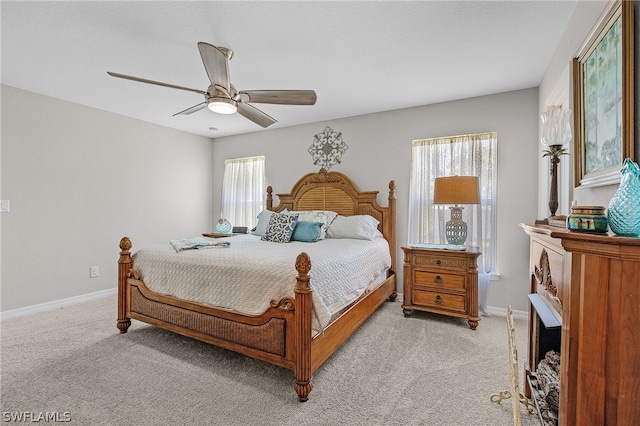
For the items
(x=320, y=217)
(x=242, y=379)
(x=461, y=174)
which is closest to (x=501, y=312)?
(x=461, y=174)

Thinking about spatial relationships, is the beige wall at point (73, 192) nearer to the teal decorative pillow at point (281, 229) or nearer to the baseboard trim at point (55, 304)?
the baseboard trim at point (55, 304)

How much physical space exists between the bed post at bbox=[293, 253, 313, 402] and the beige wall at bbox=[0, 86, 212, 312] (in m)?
3.48

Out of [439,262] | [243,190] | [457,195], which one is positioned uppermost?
[243,190]

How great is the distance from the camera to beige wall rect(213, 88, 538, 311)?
3.14 metres

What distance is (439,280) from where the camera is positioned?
3.02m

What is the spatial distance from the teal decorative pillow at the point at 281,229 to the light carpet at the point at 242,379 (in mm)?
1231

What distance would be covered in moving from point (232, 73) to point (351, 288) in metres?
2.29

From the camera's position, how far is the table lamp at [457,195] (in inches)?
115

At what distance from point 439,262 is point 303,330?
1854 millimetres

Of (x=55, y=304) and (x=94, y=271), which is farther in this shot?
(x=94, y=271)

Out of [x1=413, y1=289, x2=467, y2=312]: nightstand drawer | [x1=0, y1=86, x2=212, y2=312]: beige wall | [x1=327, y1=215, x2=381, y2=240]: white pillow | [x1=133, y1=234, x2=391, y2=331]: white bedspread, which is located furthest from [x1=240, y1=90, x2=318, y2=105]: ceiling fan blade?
[x1=0, y1=86, x2=212, y2=312]: beige wall

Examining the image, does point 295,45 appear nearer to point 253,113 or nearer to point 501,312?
point 253,113

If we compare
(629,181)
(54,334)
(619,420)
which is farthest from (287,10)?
(54,334)

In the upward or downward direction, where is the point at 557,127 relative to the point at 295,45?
downward
